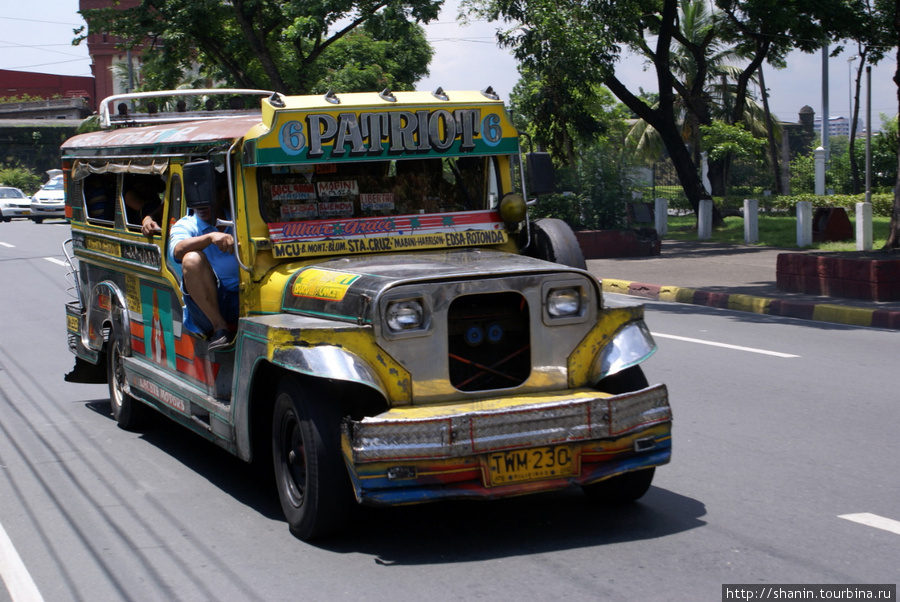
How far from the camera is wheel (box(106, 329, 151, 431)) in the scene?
7852mm

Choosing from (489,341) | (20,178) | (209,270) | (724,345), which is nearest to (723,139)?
(724,345)

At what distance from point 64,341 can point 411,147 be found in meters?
7.89

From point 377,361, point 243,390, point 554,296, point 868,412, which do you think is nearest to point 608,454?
point 554,296

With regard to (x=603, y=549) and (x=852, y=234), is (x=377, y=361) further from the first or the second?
(x=852, y=234)

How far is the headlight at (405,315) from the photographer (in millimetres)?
4840

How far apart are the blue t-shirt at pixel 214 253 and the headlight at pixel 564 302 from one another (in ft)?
6.51

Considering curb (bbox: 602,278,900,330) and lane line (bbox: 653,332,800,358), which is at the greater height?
curb (bbox: 602,278,900,330)

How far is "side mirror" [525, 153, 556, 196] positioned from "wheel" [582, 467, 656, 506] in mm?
2015

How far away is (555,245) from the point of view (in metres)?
6.34

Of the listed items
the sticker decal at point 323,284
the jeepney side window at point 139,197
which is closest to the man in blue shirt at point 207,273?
the sticker decal at point 323,284

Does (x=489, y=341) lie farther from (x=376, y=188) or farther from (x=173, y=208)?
(x=173, y=208)

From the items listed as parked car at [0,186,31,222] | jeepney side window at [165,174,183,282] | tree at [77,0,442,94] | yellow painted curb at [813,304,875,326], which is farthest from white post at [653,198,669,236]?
parked car at [0,186,31,222]

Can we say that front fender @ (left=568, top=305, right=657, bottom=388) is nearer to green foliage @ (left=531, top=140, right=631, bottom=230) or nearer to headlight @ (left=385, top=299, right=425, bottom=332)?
headlight @ (left=385, top=299, right=425, bottom=332)

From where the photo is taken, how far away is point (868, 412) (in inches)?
301
